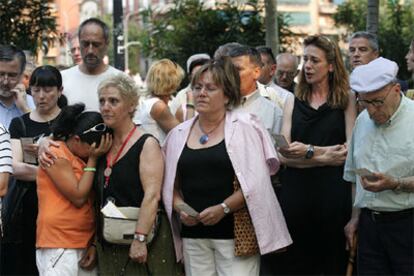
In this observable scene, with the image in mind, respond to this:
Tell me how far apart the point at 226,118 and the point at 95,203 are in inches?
43.3

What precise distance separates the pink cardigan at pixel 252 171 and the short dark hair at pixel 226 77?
0.12m

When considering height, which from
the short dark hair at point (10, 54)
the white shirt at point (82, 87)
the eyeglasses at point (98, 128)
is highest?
the short dark hair at point (10, 54)

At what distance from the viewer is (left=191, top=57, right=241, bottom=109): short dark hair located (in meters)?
5.24

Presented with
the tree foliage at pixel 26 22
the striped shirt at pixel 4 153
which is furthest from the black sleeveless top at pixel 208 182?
the tree foliage at pixel 26 22

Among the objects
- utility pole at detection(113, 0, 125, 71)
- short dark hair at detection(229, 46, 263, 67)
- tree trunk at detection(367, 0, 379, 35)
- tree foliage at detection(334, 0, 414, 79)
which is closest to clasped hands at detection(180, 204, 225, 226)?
short dark hair at detection(229, 46, 263, 67)

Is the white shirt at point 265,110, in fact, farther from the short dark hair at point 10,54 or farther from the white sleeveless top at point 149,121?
the short dark hair at point 10,54

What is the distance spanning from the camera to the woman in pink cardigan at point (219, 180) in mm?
5133

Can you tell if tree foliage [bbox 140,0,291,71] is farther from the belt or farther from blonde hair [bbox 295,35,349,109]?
the belt

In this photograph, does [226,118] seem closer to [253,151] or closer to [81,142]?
[253,151]

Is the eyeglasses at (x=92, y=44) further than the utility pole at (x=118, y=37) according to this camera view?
No

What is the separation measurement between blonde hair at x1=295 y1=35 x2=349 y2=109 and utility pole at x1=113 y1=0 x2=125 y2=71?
7.83 metres

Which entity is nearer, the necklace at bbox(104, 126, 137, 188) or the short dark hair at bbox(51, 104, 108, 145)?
the necklace at bbox(104, 126, 137, 188)

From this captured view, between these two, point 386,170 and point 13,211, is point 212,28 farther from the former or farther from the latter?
point 386,170

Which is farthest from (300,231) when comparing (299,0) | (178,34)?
(299,0)
